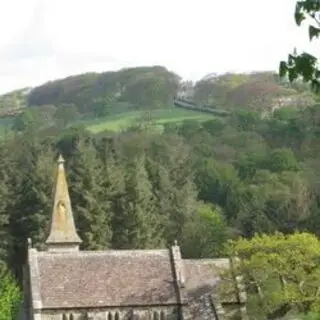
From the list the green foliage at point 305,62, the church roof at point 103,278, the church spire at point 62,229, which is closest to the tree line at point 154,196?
the church spire at point 62,229

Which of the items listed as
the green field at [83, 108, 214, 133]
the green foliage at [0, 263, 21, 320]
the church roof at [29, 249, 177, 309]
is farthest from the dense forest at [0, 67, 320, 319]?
the green field at [83, 108, 214, 133]

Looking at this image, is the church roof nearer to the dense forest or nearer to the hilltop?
the dense forest

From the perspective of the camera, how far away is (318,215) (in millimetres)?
76875

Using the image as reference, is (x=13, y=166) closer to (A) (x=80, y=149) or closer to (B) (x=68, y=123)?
(A) (x=80, y=149)

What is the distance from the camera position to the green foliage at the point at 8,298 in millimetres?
55062

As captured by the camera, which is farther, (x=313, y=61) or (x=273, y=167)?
(x=273, y=167)

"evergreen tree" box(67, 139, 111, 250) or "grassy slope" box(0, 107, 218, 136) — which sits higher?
"evergreen tree" box(67, 139, 111, 250)

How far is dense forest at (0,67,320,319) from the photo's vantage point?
231 ft

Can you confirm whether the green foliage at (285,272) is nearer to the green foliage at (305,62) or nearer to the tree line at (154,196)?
the tree line at (154,196)

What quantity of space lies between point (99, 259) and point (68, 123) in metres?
111

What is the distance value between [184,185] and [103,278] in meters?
40.8

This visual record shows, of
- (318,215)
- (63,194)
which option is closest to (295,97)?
(318,215)

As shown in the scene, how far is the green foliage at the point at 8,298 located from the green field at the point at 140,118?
78.6 meters

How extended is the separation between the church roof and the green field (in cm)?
9327
